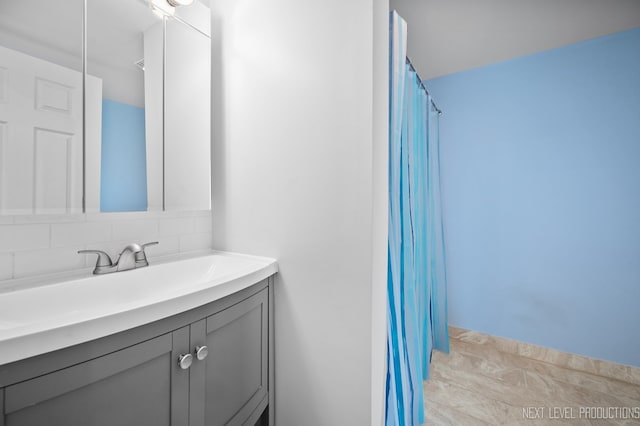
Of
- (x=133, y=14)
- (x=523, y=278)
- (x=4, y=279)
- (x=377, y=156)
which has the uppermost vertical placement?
(x=133, y=14)

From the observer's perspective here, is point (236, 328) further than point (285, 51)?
No

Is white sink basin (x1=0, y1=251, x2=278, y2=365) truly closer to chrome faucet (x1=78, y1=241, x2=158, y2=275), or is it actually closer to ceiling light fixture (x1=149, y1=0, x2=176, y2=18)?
chrome faucet (x1=78, y1=241, x2=158, y2=275)

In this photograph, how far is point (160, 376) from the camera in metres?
0.68

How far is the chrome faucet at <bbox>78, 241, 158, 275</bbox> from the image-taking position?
0.93 metres

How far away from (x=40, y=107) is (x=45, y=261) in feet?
1.74

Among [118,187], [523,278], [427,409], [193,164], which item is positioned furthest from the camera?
[523,278]

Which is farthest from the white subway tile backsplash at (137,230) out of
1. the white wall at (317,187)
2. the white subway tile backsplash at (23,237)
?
the white wall at (317,187)

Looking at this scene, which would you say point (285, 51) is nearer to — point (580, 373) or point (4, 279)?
point (4, 279)

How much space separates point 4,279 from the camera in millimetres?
779

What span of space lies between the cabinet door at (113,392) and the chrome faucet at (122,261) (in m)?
0.45

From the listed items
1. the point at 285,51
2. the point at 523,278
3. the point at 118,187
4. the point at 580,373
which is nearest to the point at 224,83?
the point at 285,51

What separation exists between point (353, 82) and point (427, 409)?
185 cm

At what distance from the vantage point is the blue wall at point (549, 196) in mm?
1762

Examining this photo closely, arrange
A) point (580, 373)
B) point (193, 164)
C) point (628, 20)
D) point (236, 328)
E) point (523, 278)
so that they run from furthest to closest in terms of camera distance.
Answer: point (523, 278) → point (580, 373) → point (628, 20) → point (193, 164) → point (236, 328)
